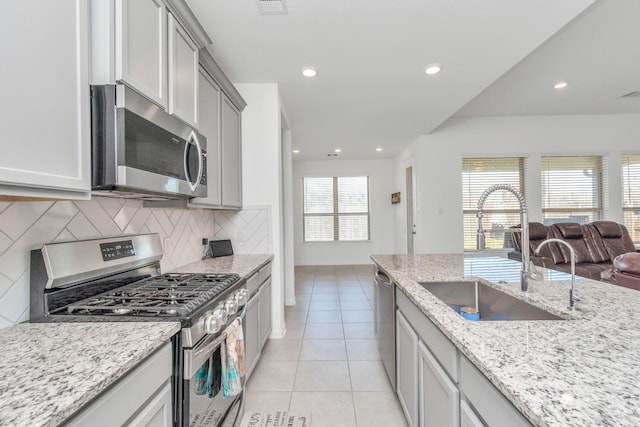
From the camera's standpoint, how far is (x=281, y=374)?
2297 millimetres

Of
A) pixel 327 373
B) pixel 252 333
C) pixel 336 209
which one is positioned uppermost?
pixel 336 209

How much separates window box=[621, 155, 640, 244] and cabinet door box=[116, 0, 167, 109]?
7.16 meters

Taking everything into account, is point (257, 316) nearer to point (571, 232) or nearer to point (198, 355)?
point (198, 355)

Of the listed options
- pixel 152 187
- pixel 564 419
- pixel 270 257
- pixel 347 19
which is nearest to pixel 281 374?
pixel 270 257

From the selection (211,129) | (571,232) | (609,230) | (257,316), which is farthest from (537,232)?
(211,129)

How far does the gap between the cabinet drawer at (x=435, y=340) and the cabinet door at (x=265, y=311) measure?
4.32ft

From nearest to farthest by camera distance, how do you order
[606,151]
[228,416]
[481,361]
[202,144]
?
[481,361], [228,416], [202,144], [606,151]

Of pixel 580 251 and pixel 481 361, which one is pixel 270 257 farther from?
pixel 580 251

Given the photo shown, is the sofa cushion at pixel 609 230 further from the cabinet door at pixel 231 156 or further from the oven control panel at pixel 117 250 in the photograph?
the oven control panel at pixel 117 250

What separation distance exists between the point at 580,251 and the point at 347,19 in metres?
4.47

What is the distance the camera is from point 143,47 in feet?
4.19

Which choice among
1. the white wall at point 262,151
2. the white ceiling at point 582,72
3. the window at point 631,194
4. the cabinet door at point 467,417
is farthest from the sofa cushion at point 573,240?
the cabinet door at point 467,417

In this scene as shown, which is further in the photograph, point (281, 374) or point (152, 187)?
point (281, 374)

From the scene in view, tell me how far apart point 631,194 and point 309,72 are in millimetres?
6162
